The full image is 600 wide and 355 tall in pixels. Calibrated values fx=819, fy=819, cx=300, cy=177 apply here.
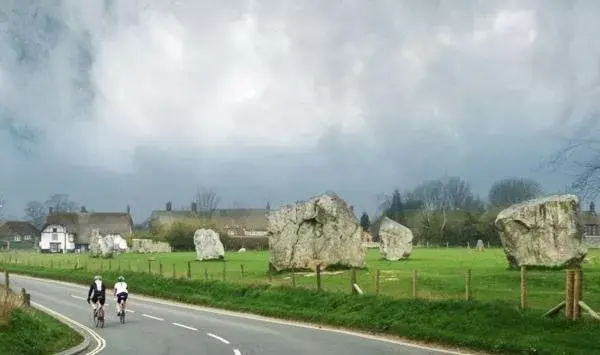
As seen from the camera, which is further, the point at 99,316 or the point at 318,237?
the point at 318,237

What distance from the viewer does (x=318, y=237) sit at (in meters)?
51.9

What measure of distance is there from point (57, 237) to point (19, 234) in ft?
71.5

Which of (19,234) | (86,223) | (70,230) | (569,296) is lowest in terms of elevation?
(19,234)

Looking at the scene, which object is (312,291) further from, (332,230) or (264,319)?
(332,230)

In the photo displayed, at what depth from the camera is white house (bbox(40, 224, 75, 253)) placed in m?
171

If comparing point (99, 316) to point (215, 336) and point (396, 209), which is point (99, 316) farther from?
point (396, 209)

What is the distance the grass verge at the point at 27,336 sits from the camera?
828 inches

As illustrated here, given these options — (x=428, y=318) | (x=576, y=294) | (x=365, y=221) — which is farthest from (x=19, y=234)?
(x=576, y=294)

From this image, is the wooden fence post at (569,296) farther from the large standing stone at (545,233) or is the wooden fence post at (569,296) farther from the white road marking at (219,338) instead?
the large standing stone at (545,233)

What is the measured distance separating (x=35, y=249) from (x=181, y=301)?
469 ft

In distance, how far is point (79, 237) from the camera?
172625 millimetres

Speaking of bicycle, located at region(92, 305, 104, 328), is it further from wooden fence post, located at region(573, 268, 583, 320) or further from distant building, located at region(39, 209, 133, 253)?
distant building, located at region(39, 209, 133, 253)

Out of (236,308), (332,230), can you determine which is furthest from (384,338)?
(332,230)

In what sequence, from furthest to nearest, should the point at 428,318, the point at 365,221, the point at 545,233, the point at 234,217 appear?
1. the point at 234,217
2. the point at 365,221
3. the point at 545,233
4. the point at 428,318
